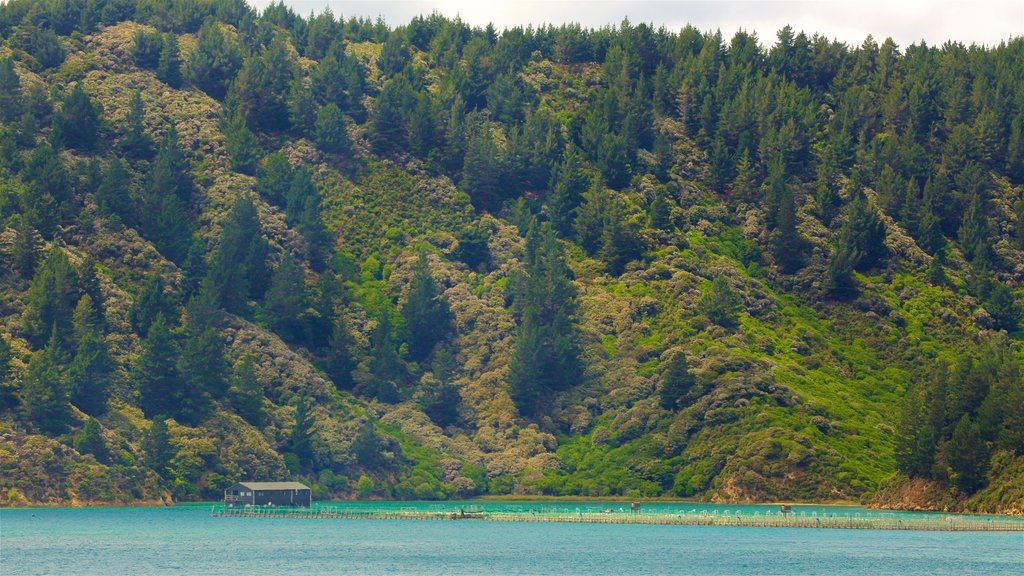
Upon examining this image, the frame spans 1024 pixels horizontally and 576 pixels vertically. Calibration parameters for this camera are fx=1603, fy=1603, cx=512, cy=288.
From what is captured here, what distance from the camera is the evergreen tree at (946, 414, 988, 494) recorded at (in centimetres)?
A: 16900

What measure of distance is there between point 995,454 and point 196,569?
87.2m

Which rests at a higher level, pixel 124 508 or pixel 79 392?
pixel 79 392

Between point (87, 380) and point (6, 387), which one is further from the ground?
point (87, 380)

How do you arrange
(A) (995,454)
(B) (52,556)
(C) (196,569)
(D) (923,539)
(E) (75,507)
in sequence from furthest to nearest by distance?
1. (E) (75,507)
2. (A) (995,454)
3. (D) (923,539)
4. (B) (52,556)
5. (C) (196,569)

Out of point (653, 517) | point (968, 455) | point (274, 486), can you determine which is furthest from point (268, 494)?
point (968, 455)

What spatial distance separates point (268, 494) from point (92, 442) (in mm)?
21731

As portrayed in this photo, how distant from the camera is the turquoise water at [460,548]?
429 feet

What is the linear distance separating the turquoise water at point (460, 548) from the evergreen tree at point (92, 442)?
26.9 ft

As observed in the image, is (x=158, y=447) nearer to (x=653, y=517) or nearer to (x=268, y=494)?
(x=268, y=494)

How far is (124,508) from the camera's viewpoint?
199 m

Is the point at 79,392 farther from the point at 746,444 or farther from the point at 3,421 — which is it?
→ the point at 746,444

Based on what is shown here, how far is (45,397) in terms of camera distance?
18962 centimetres

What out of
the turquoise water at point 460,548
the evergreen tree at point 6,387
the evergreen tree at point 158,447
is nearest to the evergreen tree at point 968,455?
the turquoise water at point 460,548

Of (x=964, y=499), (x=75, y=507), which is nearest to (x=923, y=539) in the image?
(x=964, y=499)
